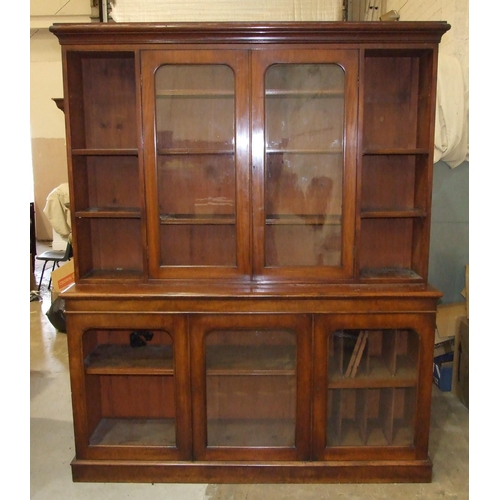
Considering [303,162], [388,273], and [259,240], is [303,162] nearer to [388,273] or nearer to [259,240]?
[259,240]

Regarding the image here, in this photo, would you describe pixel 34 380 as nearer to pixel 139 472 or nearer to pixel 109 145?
pixel 139 472

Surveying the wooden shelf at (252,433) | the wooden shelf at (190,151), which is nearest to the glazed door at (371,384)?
the wooden shelf at (252,433)

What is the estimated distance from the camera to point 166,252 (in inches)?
86.0

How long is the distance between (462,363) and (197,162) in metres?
2.00

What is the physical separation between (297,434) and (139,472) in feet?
2.54

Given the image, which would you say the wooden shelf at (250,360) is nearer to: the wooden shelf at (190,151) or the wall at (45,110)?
the wooden shelf at (190,151)

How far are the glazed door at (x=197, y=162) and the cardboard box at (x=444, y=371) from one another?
1645mm

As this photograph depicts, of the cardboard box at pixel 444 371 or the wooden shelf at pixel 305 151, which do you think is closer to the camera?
the wooden shelf at pixel 305 151

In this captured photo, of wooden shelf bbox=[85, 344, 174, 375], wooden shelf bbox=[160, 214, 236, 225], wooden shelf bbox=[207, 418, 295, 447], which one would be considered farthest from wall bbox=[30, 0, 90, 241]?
wooden shelf bbox=[207, 418, 295, 447]

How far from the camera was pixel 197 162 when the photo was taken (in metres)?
2.15

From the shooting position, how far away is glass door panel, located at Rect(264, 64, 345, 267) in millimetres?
2023

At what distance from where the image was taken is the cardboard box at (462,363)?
2707 mm

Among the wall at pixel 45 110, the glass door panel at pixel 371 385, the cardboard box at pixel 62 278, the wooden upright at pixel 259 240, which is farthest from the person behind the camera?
the wall at pixel 45 110
